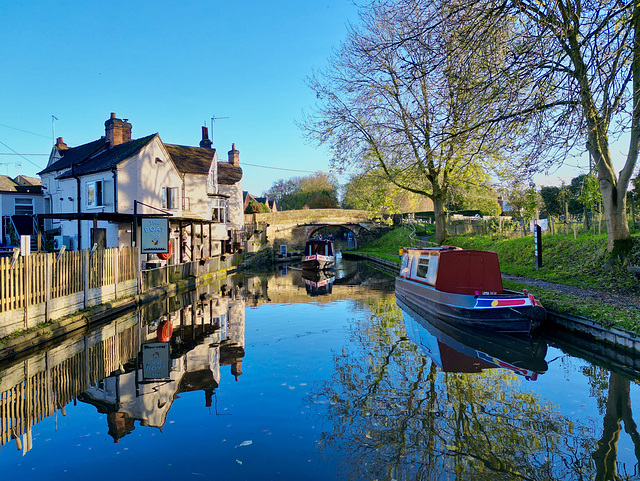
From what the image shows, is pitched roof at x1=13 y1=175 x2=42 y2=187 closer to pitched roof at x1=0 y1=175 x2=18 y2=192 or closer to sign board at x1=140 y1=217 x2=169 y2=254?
pitched roof at x1=0 y1=175 x2=18 y2=192

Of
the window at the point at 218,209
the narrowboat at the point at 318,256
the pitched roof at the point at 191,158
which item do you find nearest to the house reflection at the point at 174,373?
the narrowboat at the point at 318,256

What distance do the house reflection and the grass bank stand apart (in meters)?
7.62

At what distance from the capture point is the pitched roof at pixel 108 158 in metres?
22.7

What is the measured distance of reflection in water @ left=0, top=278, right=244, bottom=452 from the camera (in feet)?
19.2

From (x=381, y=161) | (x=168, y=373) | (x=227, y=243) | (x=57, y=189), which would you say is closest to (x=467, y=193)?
(x=381, y=161)

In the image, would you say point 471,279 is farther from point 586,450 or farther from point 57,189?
point 57,189

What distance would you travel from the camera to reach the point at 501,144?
41.2 ft

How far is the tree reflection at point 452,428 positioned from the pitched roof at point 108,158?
1913 cm

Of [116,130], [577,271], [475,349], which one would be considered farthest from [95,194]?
[577,271]

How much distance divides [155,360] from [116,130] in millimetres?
23467

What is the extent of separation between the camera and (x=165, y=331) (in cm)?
1105

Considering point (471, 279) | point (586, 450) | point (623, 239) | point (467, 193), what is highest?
point (467, 193)

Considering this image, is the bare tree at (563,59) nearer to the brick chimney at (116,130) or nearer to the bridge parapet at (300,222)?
the brick chimney at (116,130)

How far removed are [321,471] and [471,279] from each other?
892cm
